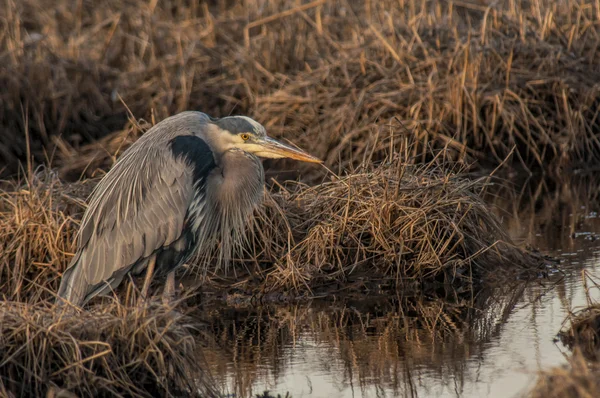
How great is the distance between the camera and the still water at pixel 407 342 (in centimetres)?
489

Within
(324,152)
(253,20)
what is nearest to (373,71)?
(324,152)

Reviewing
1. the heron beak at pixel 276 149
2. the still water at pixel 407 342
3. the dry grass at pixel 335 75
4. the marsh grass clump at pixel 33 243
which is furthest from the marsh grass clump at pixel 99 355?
the dry grass at pixel 335 75

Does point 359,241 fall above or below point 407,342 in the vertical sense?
above

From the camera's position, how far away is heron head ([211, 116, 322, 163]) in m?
6.21

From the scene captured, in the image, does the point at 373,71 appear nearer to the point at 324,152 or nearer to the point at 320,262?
the point at 324,152

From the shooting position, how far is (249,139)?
6266 mm

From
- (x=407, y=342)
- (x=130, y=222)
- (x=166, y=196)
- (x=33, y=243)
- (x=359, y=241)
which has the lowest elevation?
(x=407, y=342)

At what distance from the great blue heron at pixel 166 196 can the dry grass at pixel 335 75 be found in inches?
93.6

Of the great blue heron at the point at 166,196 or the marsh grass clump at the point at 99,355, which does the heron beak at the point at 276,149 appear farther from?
the marsh grass clump at the point at 99,355

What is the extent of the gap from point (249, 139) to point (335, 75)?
416 cm

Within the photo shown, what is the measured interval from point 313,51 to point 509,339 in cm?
604

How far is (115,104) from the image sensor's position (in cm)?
1112

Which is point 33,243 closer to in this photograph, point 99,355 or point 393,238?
point 393,238

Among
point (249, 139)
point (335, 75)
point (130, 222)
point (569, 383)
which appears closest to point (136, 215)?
point (130, 222)
